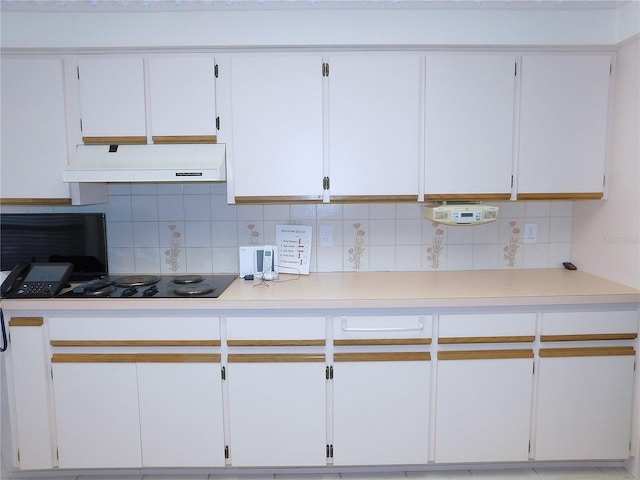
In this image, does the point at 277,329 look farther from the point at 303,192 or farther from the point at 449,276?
the point at 449,276

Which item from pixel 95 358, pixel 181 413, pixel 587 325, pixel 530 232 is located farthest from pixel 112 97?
pixel 587 325

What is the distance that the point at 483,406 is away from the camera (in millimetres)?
2125

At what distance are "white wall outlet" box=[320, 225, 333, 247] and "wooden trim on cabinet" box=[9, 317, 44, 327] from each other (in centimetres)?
154

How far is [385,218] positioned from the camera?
2.67 m

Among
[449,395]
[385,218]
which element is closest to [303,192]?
[385,218]

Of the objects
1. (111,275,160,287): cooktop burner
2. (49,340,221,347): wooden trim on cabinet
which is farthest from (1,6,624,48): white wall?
(49,340,221,347): wooden trim on cabinet

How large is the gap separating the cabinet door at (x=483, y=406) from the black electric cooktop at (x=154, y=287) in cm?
124

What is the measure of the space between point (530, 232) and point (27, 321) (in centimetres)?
285

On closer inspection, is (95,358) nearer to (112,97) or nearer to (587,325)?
(112,97)

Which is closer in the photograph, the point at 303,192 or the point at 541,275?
the point at 303,192

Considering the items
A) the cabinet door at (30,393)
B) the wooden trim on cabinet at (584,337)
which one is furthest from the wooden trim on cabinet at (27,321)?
the wooden trim on cabinet at (584,337)

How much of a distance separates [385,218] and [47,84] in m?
1.99

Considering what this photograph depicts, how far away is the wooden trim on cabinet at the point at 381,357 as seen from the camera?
2.08m

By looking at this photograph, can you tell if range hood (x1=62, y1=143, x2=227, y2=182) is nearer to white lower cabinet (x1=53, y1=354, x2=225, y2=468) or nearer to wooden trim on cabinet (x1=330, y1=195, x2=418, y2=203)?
wooden trim on cabinet (x1=330, y1=195, x2=418, y2=203)
